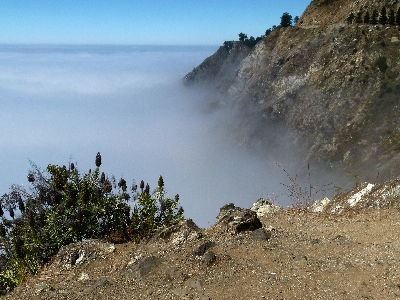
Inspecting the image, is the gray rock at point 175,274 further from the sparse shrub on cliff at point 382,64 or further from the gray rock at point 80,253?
the sparse shrub on cliff at point 382,64

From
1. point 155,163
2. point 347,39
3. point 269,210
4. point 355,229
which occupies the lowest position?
point 155,163

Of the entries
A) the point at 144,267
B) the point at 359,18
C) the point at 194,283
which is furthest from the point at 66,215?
the point at 359,18

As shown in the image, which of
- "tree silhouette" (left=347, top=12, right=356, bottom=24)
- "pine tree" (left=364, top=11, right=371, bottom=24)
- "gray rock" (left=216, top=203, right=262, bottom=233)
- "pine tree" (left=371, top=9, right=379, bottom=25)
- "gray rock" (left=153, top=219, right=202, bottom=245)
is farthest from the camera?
"tree silhouette" (left=347, top=12, right=356, bottom=24)

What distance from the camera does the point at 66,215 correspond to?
8.81 meters

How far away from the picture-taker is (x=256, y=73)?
111000 millimetres

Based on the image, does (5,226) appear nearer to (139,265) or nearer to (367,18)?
(139,265)

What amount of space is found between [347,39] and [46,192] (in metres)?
87.1

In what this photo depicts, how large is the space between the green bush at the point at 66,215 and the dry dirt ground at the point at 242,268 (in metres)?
0.73

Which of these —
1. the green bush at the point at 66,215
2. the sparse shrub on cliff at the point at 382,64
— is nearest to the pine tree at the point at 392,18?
the sparse shrub on cliff at the point at 382,64

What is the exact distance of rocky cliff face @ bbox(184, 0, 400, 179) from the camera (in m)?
69.8

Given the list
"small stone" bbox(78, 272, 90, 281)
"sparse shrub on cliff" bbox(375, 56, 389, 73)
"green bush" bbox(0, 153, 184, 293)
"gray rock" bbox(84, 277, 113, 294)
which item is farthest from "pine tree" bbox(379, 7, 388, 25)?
"gray rock" bbox(84, 277, 113, 294)

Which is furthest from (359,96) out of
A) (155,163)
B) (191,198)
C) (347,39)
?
(155,163)

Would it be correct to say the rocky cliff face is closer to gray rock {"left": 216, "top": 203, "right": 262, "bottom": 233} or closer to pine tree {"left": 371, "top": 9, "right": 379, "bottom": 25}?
pine tree {"left": 371, "top": 9, "right": 379, "bottom": 25}

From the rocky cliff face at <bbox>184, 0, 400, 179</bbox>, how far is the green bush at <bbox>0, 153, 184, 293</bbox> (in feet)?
179
